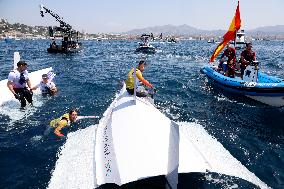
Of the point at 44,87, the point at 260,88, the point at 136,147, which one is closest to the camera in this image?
the point at 136,147

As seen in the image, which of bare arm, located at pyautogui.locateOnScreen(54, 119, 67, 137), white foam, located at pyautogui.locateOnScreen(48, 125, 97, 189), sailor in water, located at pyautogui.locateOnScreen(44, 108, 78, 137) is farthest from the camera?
sailor in water, located at pyautogui.locateOnScreen(44, 108, 78, 137)

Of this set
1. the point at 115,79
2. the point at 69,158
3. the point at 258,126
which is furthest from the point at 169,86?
the point at 69,158

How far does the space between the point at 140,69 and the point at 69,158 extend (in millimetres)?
5098

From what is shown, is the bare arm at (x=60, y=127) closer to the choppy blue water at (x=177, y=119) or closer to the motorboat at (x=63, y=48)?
the choppy blue water at (x=177, y=119)

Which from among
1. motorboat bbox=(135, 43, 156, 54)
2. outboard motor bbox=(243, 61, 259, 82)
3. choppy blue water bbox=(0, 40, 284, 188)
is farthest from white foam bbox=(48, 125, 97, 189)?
motorboat bbox=(135, 43, 156, 54)

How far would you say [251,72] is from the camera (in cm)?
1781

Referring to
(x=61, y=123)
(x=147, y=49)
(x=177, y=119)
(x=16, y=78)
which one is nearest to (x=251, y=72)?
(x=177, y=119)

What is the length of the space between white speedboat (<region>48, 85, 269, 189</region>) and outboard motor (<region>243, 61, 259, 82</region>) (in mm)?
8687

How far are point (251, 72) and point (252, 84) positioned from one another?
1.48 m

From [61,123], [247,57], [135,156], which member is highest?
[247,57]

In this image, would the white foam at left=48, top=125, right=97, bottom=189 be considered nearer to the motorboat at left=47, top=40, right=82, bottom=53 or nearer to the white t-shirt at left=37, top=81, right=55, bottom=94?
the white t-shirt at left=37, top=81, right=55, bottom=94

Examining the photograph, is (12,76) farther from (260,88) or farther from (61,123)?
(260,88)

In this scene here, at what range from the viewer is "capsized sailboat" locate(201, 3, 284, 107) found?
15648 millimetres

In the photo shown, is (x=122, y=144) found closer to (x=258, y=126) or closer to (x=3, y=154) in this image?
(x=3, y=154)
